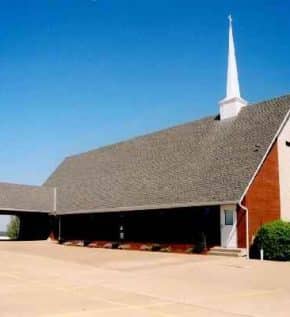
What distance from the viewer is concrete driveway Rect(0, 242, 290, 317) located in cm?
807

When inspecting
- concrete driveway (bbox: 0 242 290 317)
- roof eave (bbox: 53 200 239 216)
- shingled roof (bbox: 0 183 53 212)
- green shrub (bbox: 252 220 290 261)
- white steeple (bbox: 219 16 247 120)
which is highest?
white steeple (bbox: 219 16 247 120)

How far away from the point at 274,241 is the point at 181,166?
7.84 metres

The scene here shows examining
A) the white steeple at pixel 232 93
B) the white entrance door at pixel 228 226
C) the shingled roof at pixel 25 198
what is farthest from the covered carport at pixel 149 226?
the white steeple at pixel 232 93

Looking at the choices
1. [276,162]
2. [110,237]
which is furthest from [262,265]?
[110,237]

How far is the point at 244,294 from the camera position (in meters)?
10.1

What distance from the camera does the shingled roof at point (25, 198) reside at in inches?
1307

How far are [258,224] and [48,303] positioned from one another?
604 inches

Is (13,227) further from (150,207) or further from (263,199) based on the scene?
(263,199)

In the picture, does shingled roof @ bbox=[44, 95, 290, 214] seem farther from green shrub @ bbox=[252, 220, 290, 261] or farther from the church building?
green shrub @ bbox=[252, 220, 290, 261]

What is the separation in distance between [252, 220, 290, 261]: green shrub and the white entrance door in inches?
41.1

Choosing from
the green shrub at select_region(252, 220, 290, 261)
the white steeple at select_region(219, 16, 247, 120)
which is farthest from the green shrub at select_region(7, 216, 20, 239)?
the green shrub at select_region(252, 220, 290, 261)

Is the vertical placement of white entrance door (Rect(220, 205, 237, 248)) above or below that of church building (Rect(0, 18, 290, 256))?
below

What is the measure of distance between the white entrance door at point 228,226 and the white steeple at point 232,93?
719 cm

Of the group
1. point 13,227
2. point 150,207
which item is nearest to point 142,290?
point 150,207
